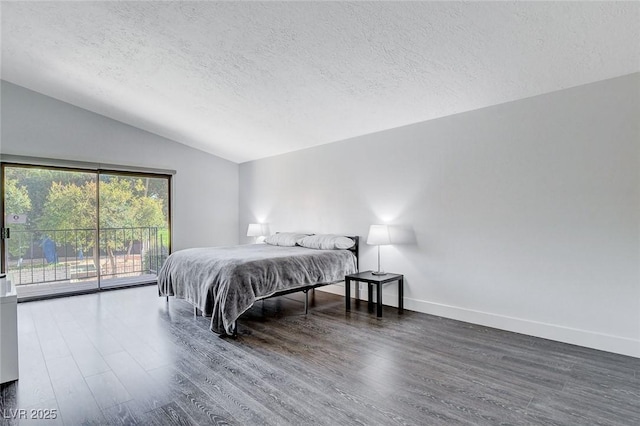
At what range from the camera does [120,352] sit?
2.77m

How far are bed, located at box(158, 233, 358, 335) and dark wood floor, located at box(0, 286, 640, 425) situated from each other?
0.29m

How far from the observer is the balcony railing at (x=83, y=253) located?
470 centimetres

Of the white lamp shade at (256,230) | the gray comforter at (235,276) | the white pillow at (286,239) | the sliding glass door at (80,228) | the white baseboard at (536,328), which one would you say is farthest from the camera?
the white lamp shade at (256,230)

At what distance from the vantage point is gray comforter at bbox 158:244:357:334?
3.15 metres

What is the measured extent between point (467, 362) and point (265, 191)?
179 inches

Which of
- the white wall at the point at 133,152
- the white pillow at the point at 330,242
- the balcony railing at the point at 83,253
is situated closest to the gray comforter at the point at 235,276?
the white pillow at the point at 330,242

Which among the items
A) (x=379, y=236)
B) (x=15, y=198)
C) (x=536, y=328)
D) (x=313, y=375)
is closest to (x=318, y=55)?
(x=379, y=236)

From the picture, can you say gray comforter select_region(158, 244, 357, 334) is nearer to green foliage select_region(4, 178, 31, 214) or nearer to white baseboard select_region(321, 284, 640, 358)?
white baseboard select_region(321, 284, 640, 358)

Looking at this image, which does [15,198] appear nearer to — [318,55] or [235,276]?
[235,276]

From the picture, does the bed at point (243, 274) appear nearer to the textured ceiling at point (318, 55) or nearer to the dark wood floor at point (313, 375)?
the dark wood floor at point (313, 375)

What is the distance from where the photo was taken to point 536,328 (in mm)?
3104

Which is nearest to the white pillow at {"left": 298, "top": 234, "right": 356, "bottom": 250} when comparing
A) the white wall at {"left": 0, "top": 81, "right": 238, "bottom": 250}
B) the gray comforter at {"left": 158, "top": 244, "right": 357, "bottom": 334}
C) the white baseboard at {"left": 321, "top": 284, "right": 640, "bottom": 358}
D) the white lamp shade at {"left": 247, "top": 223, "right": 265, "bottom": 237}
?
the gray comforter at {"left": 158, "top": 244, "right": 357, "bottom": 334}

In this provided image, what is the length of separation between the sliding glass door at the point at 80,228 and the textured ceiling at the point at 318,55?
1.35m

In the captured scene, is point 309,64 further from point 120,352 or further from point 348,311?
point 120,352
